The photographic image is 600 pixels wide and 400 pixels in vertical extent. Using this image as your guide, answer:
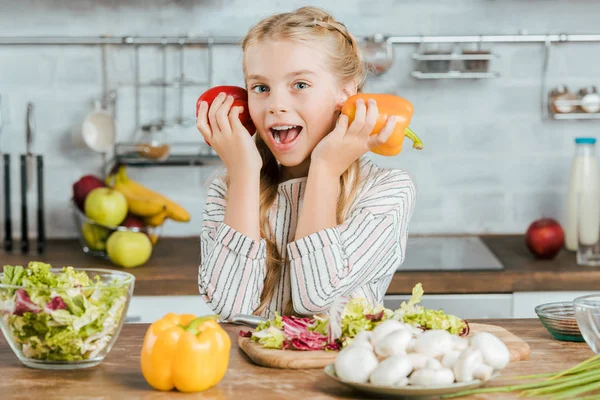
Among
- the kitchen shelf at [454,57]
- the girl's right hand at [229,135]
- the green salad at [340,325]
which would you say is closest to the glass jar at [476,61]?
the kitchen shelf at [454,57]

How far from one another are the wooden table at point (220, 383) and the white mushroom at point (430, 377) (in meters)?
0.08

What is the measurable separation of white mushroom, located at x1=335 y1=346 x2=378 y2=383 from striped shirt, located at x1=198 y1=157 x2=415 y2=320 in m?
0.51

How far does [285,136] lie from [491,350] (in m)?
0.77

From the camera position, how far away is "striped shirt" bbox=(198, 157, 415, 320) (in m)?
1.66

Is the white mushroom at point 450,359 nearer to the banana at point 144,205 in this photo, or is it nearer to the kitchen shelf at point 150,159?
the banana at point 144,205

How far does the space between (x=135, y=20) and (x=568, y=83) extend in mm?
1512

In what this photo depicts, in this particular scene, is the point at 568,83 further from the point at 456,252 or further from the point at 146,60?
the point at 146,60

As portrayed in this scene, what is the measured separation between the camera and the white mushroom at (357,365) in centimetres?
113

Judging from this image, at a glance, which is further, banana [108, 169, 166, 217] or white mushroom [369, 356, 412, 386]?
banana [108, 169, 166, 217]

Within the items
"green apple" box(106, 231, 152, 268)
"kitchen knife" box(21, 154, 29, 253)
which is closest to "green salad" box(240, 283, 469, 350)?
"green apple" box(106, 231, 152, 268)

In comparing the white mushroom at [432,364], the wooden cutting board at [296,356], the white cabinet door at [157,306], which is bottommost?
the white cabinet door at [157,306]

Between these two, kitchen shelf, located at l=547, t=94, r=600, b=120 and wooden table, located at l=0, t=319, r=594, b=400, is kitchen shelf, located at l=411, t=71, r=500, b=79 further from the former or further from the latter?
wooden table, located at l=0, t=319, r=594, b=400

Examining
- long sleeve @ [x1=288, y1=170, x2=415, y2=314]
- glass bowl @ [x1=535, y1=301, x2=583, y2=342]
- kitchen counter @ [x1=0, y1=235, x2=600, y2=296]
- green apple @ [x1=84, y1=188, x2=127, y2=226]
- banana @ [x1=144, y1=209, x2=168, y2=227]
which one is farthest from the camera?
banana @ [x1=144, y1=209, x2=168, y2=227]

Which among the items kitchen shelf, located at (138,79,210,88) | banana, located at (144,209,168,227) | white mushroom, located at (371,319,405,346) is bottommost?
banana, located at (144,209,168,227)
